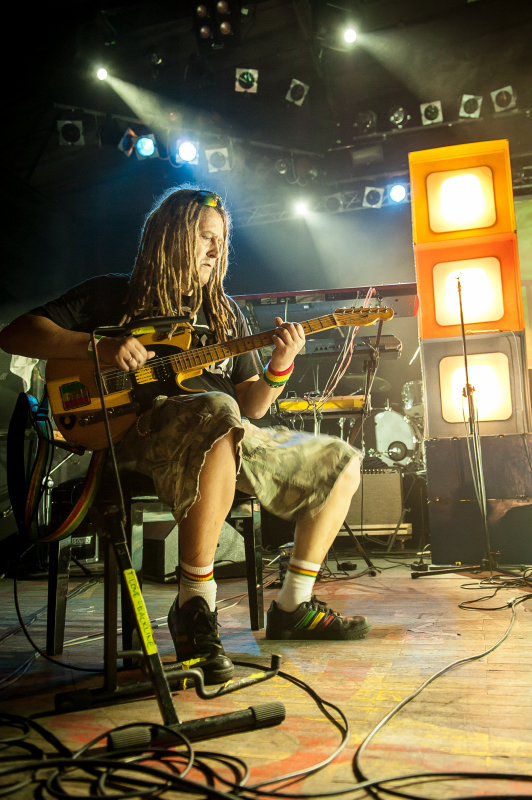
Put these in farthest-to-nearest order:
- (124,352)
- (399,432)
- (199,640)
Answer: (399,432) → (124,352) → (199,640)

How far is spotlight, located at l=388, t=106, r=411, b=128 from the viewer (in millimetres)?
6483

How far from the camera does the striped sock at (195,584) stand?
1565 millimetres

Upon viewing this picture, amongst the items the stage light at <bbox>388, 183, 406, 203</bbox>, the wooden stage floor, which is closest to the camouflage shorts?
the wooden stage floor

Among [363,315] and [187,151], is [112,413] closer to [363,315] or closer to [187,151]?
[363,315]

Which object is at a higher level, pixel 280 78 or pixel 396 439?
pixel 280 78

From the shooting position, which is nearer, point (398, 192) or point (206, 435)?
point (206, 435)

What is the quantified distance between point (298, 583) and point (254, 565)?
9.1 inches

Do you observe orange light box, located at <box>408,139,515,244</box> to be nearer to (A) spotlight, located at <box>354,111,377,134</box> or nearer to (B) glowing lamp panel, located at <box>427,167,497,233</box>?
(B) glowing lamp panel, located at <box>427,167,497,233</box>

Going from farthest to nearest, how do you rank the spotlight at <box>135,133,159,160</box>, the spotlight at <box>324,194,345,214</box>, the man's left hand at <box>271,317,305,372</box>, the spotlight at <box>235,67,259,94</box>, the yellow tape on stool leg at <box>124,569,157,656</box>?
the spotlight at <box>324,194,345,214</box> → the spotlight at <box>135,133,159,160</box> → the spotlight at <box>235,67,259,94</box> → the man's left hand at <box>271,317,305,372</box> → the yellow tape on stool leg at <box>124,569,157,656</box>

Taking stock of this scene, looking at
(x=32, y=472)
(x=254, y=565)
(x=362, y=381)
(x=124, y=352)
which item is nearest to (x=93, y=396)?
(x=124, y=352)

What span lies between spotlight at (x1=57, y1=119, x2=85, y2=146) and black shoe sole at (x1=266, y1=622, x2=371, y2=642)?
626 cm

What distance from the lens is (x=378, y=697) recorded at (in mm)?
1308

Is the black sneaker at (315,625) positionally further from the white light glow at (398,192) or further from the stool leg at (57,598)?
the white light glow at (398,192)

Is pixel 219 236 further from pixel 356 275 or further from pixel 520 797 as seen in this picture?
pixel 356 275
